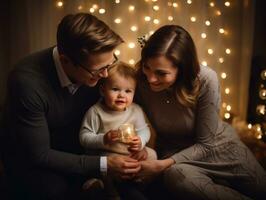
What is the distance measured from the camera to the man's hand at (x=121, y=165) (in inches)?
69.1

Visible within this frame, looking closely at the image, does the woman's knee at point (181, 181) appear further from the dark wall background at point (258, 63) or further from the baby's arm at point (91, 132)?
the dark wall background at point (258, 63)

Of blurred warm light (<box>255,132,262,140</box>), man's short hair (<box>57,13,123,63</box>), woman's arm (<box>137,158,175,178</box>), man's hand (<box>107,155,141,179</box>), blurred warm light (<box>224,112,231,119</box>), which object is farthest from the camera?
blurred warm light (<box>224,112,231,119</box>)

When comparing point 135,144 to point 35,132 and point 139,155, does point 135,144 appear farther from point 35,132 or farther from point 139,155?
point 35,132

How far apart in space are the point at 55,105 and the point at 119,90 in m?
0.30

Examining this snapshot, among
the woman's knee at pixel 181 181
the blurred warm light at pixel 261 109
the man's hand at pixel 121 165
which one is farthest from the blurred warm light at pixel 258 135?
the man's hand at pixel 121 165

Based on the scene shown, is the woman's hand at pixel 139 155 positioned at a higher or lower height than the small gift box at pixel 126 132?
lower

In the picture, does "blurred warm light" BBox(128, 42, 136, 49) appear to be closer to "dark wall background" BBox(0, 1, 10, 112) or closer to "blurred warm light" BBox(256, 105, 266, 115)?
"dark wall background" BBox(0, 1, 10, 112)

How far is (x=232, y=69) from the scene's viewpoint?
2.74m

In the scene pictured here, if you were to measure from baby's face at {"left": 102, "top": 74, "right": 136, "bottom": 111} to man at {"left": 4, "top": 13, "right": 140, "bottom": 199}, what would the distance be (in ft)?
0.26

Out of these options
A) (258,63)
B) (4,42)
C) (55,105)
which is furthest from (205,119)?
(4,42)

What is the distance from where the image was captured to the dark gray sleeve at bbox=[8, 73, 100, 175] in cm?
164

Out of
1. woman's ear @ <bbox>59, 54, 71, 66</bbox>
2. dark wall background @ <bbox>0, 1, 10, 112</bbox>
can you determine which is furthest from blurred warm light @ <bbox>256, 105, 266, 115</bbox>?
dark wall background @ <bbox>0, 1, 10, 112</bbox>

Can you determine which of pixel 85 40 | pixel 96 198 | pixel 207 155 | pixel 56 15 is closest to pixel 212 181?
pixel 207 155

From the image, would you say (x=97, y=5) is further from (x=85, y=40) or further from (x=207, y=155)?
(x=207, y=155)
